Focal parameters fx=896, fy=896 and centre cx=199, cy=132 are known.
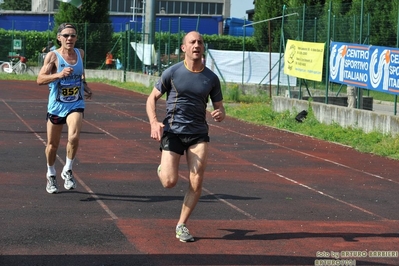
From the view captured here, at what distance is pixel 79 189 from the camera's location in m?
11.1

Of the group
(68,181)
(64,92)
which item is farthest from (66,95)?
(68,181)

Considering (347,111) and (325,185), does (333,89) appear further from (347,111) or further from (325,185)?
(325,185)

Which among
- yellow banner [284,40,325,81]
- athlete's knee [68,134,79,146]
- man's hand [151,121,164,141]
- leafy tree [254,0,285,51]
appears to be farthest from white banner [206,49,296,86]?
man's hand [151,121,164,141]

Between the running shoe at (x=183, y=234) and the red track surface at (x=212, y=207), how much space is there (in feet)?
0.31

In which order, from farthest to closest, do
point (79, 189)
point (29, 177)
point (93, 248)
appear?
point (29, 177) < point (79, 189) < point (93, 248)

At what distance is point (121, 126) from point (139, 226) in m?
11.5

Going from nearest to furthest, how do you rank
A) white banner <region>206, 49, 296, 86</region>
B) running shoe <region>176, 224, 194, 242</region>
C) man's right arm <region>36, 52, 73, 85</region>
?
running shoe <region>176, 224, 194, 242</region>
man's right arm <region>36, 52, 73, 85</region>
white banner <region>206, 49, 296, 86</region>

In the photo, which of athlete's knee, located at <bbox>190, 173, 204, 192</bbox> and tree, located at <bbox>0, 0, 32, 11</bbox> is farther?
tree, located at <bbox>0, 0, 32, 11</bbox>

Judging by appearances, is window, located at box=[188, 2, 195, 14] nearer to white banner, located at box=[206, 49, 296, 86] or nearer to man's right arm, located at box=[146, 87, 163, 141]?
white banner, located at box=[206, 49, 296, 86]

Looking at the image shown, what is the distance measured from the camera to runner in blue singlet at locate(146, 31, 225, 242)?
816 cm

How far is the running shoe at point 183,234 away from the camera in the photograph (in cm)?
809

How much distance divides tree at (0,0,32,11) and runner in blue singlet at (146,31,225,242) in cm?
11253

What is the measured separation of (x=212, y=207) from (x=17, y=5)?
112 meters

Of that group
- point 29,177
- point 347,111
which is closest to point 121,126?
point 347,111
